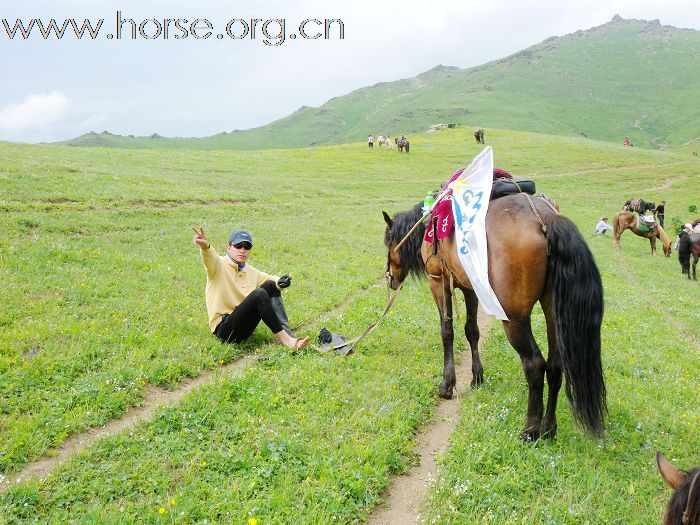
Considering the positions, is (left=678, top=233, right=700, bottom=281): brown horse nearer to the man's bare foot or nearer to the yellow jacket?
the man's bare foot

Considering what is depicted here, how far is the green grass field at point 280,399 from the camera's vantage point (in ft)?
13.5

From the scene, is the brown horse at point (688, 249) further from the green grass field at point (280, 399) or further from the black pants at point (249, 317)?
the black pants at point (249, 317)

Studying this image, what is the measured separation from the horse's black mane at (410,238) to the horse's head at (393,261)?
0.03 m

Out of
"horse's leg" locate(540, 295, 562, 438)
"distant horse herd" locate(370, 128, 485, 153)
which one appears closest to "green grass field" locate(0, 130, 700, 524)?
"horse's leg" locate(540, 295, 562, 438)

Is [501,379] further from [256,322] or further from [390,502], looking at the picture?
[256,322]

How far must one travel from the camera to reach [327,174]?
123ft

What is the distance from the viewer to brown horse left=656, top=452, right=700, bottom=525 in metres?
2.52

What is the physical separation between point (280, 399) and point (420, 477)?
6.26 feet

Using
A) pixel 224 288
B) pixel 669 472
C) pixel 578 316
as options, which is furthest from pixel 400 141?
pixel 669 472

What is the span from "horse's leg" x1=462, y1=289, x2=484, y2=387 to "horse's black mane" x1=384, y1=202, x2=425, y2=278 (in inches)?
41.7

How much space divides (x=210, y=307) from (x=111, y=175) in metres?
18.2

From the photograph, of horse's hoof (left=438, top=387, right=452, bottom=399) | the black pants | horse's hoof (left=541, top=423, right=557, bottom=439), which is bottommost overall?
horse's hoof (left=438, top=387, right=452, bottom=399)

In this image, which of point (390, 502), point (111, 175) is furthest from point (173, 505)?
point (111, 175)

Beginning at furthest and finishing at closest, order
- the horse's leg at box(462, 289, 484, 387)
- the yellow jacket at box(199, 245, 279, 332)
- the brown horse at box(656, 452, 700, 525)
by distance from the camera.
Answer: the yellow jacket at box(199, 245, 279, 332)
the horse's leg at box(462, 289, 484, 387)
the brown horse at box(656, 452, 700, 525)
